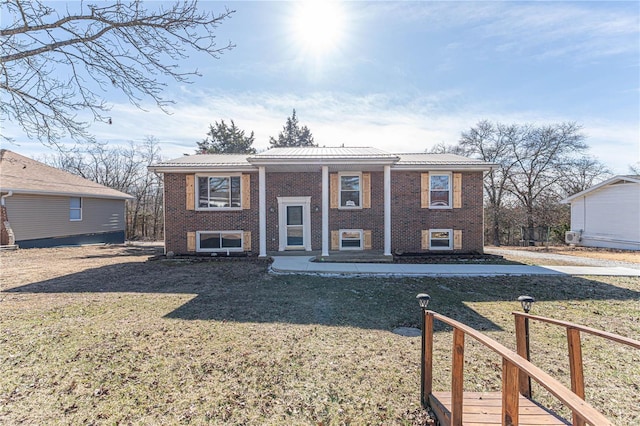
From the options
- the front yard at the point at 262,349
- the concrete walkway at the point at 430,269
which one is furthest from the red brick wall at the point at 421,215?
the front yard at the point at 262,349

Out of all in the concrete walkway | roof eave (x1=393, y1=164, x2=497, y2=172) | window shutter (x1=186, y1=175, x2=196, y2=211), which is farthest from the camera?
window shutter (x1=186, y1=175, x2=196, y2=211)

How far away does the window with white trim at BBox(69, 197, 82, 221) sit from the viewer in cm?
1673

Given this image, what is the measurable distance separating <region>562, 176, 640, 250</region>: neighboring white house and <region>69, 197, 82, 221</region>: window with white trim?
96.8 feet

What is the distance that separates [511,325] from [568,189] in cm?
2663

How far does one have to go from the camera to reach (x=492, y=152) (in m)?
24.3

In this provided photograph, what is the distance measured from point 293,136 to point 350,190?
22.9 metres

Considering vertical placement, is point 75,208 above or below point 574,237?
above

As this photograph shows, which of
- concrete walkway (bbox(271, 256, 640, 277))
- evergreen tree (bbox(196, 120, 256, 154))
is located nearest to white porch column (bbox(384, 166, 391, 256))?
concrete walkway (bbox(271, 256, 640, 277))

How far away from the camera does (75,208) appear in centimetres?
1702

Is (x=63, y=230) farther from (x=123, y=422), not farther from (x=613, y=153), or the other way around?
(x=613, y=153)

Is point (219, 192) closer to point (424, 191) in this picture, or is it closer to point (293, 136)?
point (424, 191)

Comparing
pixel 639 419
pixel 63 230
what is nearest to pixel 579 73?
pixel 639 419

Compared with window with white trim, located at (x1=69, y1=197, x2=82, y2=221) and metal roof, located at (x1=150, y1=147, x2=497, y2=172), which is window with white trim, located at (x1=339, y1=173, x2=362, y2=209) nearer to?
metal roof, located at (x1=150, y1=147, x2=497, y2=172)

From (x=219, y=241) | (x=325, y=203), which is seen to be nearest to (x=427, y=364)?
(x=325, y=203)
